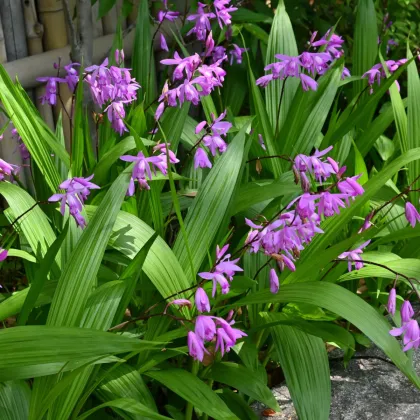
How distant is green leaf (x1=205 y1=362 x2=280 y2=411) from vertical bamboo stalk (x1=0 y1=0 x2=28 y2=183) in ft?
4.93

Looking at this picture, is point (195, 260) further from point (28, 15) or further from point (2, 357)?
point (28, 15)

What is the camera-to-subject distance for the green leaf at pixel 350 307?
196cm

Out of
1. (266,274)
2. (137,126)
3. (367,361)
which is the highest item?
(137,126)

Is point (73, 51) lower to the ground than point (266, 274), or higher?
higher

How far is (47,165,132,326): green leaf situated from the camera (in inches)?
75.7

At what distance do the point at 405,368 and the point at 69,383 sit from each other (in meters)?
0.78

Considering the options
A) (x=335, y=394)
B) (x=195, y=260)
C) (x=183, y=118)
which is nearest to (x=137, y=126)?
(x=183, y=118)

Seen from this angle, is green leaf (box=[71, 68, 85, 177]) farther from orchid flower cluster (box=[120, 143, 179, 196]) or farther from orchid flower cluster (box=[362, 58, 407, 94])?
orchid flower cluster (box=[362, 58, 407, 94])

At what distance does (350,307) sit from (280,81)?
1.31 m

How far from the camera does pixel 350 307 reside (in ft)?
6.61

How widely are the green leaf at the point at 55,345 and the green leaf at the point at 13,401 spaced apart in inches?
9.2

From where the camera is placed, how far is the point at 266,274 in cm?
242

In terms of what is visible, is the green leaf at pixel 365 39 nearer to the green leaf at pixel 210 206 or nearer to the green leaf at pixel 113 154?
the green leaf at pixel 210 206

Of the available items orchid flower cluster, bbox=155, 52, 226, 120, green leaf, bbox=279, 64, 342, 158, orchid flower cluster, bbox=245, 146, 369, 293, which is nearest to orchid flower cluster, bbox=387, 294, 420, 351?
orchid flower cluster, bbox=245, 146, 369, 293
